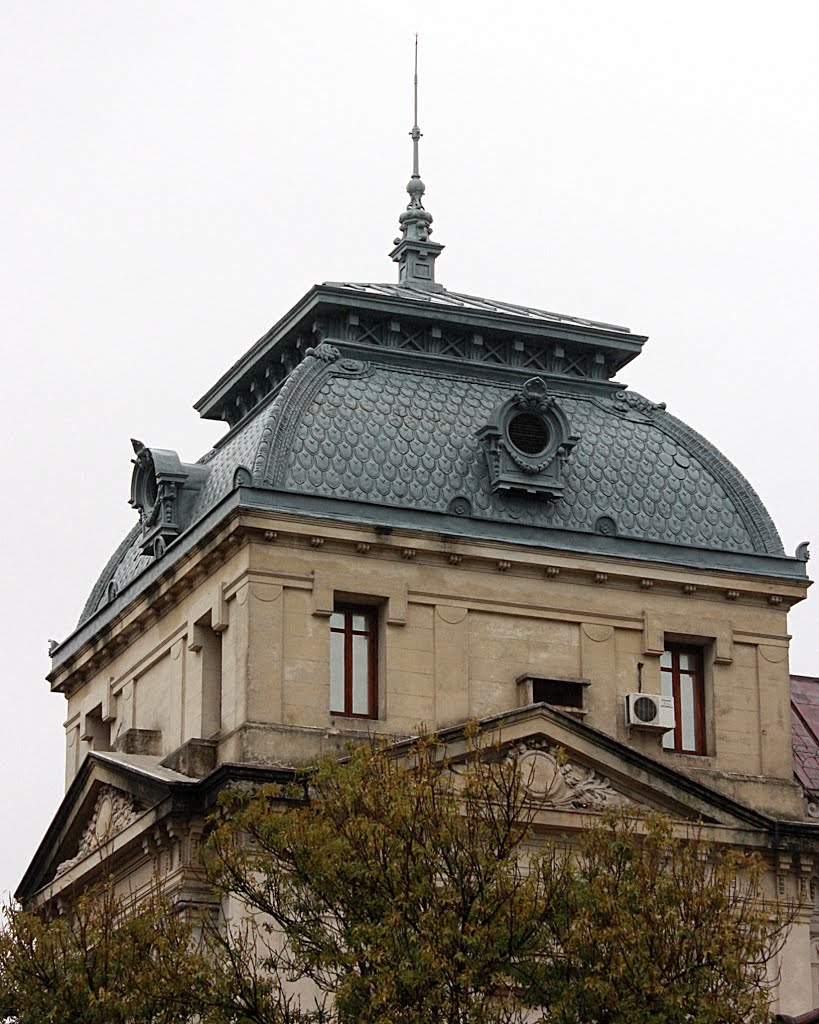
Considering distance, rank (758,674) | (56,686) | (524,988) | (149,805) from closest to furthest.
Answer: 1. (524,988)
2. (149,805)
3. (758,674)
4. (56,686)

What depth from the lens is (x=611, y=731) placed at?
50.9 m

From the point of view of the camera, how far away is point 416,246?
5841cm

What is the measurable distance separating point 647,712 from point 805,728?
7618 mm

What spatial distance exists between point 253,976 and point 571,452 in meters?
16.9

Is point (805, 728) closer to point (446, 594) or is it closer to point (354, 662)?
point (446, 594)

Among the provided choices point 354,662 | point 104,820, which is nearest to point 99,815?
point 104,820

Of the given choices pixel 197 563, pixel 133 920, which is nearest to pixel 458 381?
pixel 197 563

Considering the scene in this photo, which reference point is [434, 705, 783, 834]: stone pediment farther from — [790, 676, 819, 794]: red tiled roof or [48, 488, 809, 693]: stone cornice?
[790, 676, 819, 794]: red tiled roof

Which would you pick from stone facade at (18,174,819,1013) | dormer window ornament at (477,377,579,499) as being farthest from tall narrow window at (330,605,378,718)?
dormer window ornament at (477,377,579,499)

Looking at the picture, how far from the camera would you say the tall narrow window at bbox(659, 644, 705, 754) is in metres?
52.1

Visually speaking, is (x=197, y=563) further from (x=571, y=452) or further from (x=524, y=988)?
(x=524, y=988)

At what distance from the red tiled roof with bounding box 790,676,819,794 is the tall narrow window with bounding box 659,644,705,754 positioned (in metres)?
2.90

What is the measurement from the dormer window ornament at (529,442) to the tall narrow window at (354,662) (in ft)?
12.1

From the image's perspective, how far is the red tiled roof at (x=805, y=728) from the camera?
55694 millimetres
